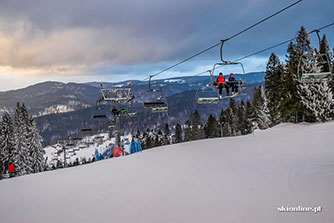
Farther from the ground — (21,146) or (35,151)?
(21,146)

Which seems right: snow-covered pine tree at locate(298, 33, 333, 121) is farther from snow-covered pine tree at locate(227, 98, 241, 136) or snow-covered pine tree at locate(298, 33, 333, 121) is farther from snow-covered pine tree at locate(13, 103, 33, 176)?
snow-covered pine tree at locate(13, 103, 33, 176)

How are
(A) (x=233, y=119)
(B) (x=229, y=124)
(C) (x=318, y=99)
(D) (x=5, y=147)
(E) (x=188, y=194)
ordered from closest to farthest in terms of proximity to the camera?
(E) (x=188, y=194)
(C) (x=318, y=99)
(D) (x=5, y=147)
(A) (x=233, y=119)
(B) (x=229, y=124)

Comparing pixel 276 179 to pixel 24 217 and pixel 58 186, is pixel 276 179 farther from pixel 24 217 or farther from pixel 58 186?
pixel 58 186

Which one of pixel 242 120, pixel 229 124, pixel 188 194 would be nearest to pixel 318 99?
pixel 188 194

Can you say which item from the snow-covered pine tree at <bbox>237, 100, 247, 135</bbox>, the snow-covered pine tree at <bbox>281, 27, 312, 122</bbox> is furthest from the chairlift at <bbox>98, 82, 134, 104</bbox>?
the snow-covered pine tree at <bbox>237, 100, 247, 135</bbox>

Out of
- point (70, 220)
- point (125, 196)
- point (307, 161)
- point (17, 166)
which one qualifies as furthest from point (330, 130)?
point (17, 166)

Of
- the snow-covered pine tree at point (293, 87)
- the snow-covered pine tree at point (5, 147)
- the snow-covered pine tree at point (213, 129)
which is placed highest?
the snow-covered pine tree at point (293, 87)

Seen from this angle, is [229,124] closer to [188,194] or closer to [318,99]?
[318,99]

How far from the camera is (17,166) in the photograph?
42.2m

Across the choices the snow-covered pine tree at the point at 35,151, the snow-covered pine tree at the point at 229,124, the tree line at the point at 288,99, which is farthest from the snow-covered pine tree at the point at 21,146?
the snow-covered pine tree at the point at 229,124

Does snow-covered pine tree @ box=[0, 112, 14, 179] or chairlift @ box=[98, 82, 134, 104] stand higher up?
chairlift @ box=[98, 82, 134, 104]

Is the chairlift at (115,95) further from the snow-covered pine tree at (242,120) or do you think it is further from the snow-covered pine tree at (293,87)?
the snow-covered pine tree at (242,120)

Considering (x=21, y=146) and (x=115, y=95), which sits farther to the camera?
(x=21, y=146)

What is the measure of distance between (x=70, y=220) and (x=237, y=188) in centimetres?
600
